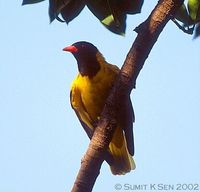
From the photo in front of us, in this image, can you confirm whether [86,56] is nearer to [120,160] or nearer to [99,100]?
[99,100]

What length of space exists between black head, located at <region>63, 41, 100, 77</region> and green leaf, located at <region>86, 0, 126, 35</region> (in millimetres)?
814

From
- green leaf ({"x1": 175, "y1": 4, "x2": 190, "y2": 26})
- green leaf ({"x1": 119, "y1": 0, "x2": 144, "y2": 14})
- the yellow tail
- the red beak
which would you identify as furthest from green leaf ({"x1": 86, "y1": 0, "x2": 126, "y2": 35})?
the yellow tail

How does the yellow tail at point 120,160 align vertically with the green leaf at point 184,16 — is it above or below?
below

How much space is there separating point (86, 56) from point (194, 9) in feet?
3.83

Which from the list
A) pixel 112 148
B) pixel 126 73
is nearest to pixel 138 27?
pixel 126 73

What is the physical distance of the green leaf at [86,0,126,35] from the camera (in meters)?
2.34

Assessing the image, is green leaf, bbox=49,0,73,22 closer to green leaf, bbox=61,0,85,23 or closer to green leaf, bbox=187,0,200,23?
green leaf, bbox=61,0,85,23

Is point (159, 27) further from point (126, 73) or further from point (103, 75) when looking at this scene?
point (103, 75)

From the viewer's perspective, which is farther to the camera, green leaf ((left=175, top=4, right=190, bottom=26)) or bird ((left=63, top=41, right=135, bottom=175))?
bird ((left=63, top=41, right=135, bottom=175))

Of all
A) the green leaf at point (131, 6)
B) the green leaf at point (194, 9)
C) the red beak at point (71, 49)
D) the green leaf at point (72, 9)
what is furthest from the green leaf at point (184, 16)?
the red beak at point (71, 49)

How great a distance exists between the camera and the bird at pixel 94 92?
3.09 m

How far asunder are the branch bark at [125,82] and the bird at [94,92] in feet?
4.31

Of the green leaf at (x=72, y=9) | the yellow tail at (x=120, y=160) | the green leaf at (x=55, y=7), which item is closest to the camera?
the green leaf at (x=55, y=7)

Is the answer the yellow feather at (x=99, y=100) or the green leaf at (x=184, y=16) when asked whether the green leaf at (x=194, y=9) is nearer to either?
the green leaf at (x=184, y=16)
